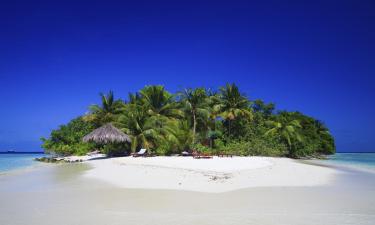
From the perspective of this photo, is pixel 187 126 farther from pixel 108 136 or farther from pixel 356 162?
pixel 356 162

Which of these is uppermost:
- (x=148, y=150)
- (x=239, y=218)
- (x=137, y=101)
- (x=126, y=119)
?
(x=137, y=101)

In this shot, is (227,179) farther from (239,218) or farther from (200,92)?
(200,92)

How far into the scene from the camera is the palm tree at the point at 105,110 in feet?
84.4

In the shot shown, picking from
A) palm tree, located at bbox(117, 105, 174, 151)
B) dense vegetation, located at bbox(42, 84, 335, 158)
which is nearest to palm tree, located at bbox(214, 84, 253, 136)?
dense vegetation, located at bbox(42, 84, 335, 158)

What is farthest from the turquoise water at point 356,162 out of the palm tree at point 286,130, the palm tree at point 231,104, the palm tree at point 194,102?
the palm tree at point 194,102

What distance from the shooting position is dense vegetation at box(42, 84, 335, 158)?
2248 centimetres

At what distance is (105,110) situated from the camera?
2602 centimetres

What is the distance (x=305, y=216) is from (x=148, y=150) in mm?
17387

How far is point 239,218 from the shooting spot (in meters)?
5.05

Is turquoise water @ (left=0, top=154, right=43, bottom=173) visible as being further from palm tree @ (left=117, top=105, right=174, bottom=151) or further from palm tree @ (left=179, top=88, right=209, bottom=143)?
palm tree @ (left=179, top=88, right=209, bottom=143)

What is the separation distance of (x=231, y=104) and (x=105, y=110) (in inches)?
437

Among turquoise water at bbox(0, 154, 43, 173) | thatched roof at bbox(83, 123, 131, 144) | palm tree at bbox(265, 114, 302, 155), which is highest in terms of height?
palm tree at bbox(265, 114, 302, 155)

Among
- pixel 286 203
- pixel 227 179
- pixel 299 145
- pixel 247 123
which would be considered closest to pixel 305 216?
pixel 286 203

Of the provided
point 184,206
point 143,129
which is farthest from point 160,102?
point 184,206
